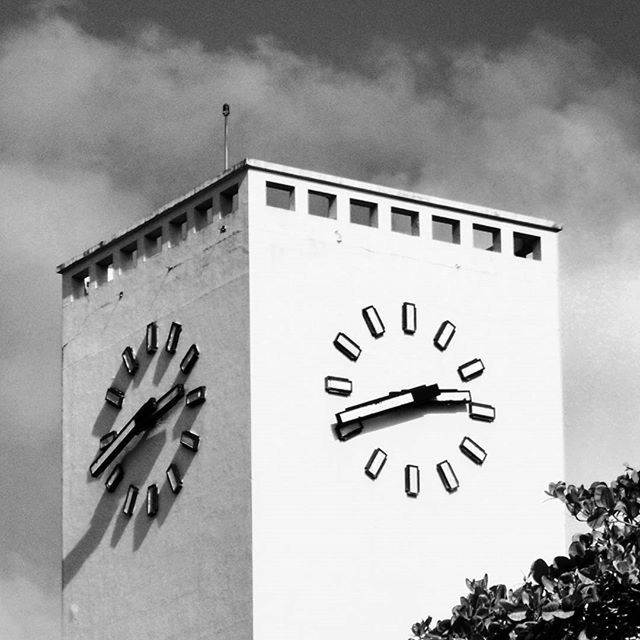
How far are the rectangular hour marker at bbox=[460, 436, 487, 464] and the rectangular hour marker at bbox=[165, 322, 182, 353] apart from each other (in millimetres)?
3146

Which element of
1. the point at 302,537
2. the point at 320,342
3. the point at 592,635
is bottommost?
the point at 592,635

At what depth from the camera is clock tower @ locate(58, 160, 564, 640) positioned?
32062 millimetres

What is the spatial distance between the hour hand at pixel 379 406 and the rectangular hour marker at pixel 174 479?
70.0 inches

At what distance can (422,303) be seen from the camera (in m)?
33.3

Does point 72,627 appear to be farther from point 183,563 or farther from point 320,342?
point 320,342

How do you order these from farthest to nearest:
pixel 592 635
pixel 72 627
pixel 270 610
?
pixel 72 627
pixel 270 610
pixel 592 635

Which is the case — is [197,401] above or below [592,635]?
above

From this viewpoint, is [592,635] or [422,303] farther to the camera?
[422,303]

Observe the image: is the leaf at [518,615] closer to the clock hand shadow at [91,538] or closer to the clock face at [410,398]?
the clock face at [410,398]

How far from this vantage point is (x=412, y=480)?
3281 centimetres

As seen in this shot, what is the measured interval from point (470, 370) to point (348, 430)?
5.75 feet

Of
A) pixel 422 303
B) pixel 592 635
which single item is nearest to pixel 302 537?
pixel 422 303

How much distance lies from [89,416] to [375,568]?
401 cm

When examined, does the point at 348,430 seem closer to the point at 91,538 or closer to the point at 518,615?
the point at 91,538
